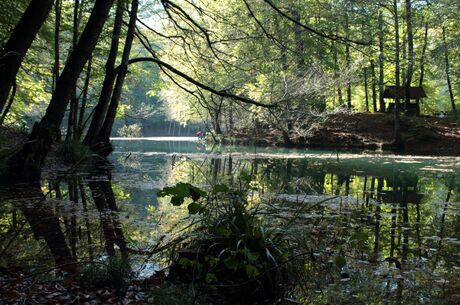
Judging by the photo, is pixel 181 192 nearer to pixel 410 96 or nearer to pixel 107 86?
pixel 107 86

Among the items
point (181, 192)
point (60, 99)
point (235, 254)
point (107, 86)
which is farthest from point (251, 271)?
point (107, 86)

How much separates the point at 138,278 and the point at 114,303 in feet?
2.27

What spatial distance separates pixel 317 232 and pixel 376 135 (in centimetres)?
2332

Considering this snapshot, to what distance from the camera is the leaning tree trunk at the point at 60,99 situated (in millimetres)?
6938

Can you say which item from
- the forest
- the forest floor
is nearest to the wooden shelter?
the forest floor

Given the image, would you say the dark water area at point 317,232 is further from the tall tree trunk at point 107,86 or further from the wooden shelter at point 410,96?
the wooden shelter at point 410,96

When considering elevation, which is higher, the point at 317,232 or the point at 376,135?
the point at 376,135

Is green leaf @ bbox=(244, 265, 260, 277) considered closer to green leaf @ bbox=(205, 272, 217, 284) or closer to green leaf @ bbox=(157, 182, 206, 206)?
green leaf @ bbox=(205, 272, 217, 284)

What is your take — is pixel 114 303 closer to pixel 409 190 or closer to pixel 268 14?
pixel 409 190

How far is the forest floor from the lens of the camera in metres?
24.5

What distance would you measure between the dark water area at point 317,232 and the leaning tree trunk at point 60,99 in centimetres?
57

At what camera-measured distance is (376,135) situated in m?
27.3

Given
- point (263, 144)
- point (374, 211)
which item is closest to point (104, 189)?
point (374, 211)

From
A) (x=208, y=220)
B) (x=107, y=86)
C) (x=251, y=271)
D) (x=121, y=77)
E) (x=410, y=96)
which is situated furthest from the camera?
(x=410, y=96)
